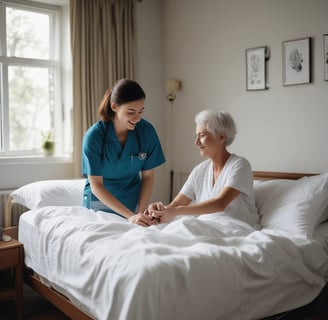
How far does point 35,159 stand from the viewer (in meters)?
3.65

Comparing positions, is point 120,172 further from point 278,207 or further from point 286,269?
point 286,269

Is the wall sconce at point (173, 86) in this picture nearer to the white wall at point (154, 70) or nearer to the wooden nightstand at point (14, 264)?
the white wall at point (154, 70)

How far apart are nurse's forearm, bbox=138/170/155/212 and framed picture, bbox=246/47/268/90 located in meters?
1.23

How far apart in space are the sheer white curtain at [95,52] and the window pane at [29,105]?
380mm

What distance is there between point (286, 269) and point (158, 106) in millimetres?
2689

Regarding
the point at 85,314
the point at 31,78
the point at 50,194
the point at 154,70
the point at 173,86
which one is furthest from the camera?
the point at 154,70

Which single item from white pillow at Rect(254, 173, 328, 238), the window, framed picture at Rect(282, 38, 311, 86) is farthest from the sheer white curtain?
white pillow at Rect(254, 173, 328, 238)

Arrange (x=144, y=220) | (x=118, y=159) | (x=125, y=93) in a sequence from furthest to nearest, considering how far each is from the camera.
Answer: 1. (x=118, y=159)
2. (x=125, y=93)
3. (x=144, y=220)

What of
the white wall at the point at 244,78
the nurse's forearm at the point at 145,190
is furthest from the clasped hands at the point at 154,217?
the white wall at the point at 244,78

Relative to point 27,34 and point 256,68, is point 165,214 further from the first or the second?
point 27,34

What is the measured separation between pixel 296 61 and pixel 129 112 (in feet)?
4.60

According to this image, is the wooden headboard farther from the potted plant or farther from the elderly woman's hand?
the potted plant

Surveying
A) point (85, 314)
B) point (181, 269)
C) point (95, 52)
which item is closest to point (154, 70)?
point (95, 52)

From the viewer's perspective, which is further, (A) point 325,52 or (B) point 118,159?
(A) point 325,52
